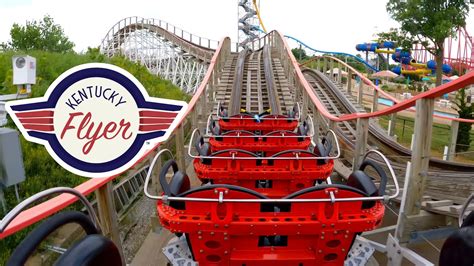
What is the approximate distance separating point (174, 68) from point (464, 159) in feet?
61.0

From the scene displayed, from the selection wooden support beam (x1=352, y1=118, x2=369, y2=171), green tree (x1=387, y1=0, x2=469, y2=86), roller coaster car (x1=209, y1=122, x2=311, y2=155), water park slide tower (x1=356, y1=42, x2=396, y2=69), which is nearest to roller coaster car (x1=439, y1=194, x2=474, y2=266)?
wooden support beam (x1=352, y1=118, x2=369, y2=171)

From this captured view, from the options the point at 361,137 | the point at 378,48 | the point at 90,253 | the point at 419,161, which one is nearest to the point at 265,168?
the point at 361,137

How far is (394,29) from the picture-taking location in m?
18.8

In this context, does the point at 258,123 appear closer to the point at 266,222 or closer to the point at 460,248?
the point at 266,222

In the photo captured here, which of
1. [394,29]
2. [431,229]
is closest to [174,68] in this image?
[394,29]

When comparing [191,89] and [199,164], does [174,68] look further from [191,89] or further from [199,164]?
[199,164]

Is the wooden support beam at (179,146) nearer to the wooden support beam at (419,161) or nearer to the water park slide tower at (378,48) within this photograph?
the wooden support beam at (419,161)

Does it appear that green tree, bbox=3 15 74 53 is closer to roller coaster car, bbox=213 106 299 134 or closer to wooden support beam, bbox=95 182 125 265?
roller coaster car, bbox=213 106 299 134

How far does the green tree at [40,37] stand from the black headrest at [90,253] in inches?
688

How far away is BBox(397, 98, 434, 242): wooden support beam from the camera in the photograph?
2.31m

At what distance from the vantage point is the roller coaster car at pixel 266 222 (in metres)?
1.88

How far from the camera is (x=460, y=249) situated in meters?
1.42

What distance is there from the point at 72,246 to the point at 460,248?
1.49 meters

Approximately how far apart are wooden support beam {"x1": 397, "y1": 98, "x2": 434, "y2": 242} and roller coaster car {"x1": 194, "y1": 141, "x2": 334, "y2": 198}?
30.5 inches
